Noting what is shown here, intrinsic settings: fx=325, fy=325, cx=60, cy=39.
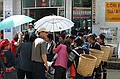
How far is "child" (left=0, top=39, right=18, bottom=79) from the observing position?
26.6 ft

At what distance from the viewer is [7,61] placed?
8125 mm

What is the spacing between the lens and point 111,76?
1224cm

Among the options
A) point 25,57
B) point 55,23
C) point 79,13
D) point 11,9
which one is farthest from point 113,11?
point 25,57

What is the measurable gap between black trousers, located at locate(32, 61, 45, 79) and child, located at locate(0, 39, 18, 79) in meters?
→ 0.67

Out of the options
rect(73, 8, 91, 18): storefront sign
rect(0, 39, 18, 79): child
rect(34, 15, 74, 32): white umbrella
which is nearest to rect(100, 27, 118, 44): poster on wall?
rect(73, 8, 91, 18): storefront sign

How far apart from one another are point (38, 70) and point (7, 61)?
102 centimetres

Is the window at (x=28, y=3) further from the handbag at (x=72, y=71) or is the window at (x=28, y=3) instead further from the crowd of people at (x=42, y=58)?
the handbag at (x=72, y=71)

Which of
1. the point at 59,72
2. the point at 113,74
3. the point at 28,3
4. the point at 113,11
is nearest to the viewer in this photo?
the point at 59,72

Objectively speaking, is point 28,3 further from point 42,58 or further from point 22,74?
point 42,58

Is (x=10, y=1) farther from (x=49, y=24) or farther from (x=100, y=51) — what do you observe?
(x=100, y=51)

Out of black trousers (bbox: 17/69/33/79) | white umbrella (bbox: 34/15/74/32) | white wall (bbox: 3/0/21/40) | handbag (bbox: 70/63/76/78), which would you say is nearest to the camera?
handbag (bbox: 70/63/76/78)

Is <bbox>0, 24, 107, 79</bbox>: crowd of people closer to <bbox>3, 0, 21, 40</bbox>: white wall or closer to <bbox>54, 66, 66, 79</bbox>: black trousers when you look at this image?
<bbox>54, 66, 66, 79</bbox>: black trousers

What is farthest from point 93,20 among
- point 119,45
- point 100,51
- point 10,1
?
point 100,51

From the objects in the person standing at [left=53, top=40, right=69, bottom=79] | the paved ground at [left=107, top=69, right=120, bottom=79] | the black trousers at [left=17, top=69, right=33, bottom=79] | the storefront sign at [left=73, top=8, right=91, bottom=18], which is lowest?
the paved ground at [left=107, top=69, right=120, bottom=79]
